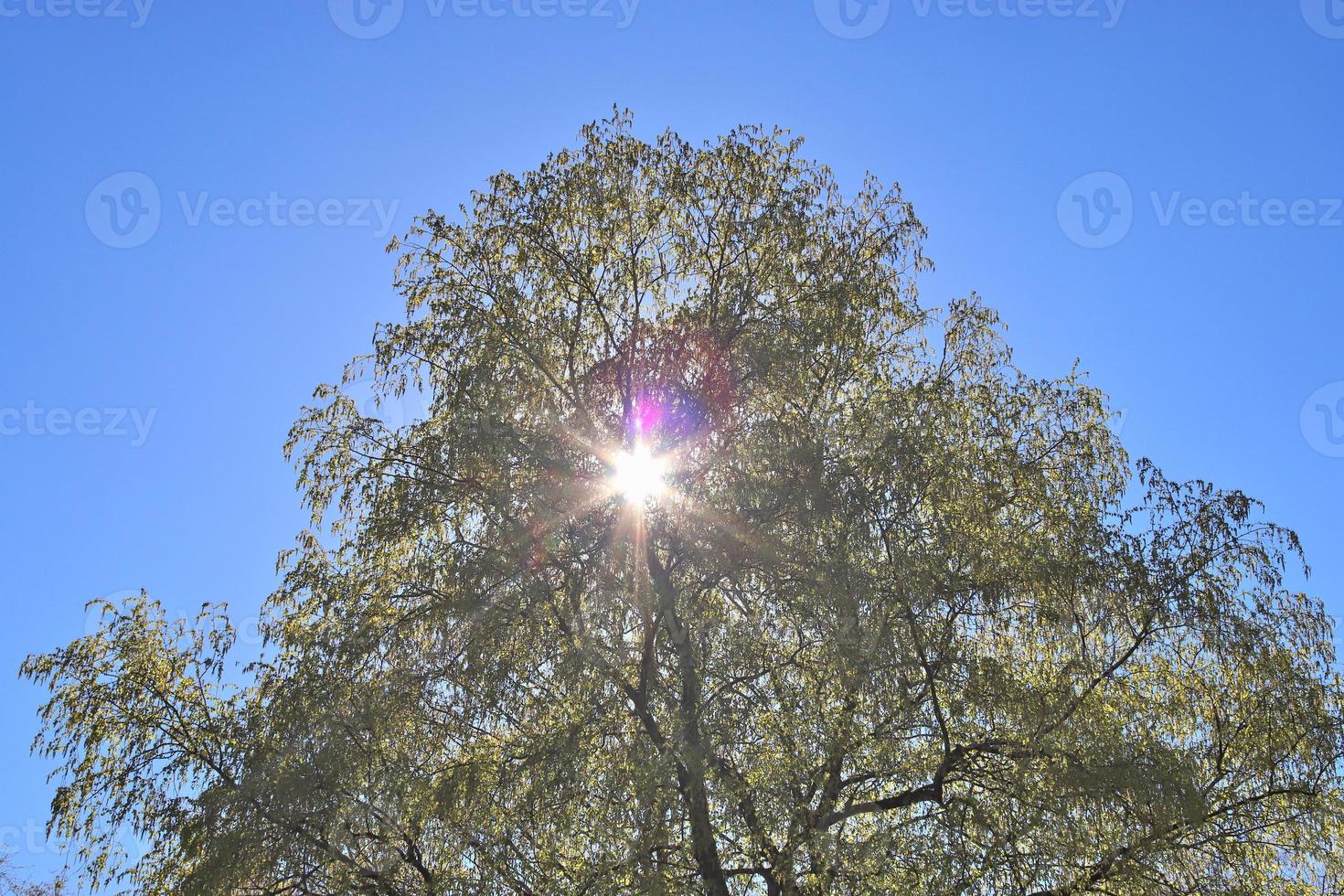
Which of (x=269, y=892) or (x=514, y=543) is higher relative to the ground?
(x=514, y=543)

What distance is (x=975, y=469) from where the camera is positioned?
382 inches

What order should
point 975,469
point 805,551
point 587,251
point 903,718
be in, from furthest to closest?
1. point 587,251
2. point 975,469
3. point 805,551
4. point 903,718

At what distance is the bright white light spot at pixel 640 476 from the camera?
9.31m

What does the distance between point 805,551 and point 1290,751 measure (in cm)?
437

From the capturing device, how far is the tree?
798 cm

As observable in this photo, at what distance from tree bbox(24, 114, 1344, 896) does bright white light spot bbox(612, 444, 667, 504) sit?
0.10 feet

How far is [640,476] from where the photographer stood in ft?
30.9

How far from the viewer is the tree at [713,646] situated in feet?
26.2

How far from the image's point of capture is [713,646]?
8.83 meters

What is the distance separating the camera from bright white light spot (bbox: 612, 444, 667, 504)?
30.6 feet

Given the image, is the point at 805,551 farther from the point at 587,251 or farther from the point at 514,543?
the point at 587,251

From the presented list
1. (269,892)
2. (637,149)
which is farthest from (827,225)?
(269,892)

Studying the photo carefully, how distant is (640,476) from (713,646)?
1.70 metres

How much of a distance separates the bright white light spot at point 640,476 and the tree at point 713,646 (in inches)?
1.3
